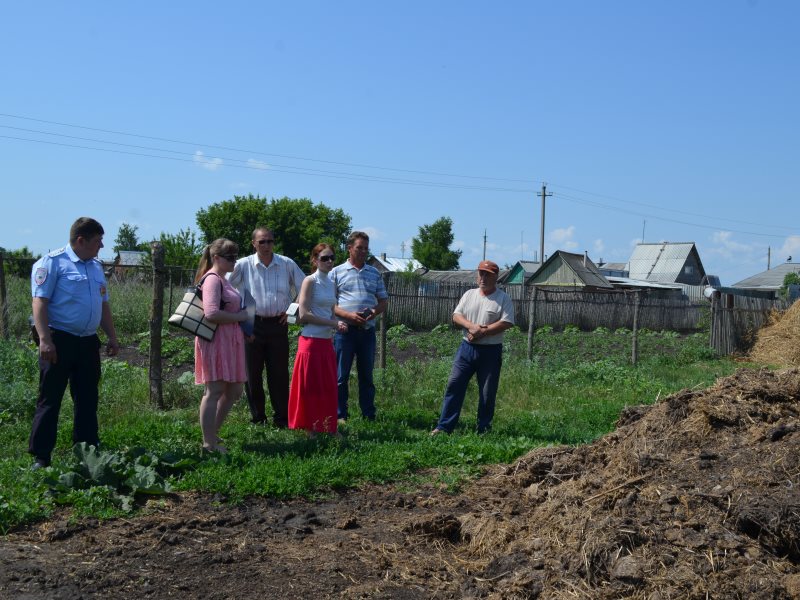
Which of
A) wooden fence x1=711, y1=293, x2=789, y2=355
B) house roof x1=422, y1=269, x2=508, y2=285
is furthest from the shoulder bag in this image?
house roof x1=422, y1=269, x2=508, y2=285

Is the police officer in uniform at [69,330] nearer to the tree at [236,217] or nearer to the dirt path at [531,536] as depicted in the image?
the dirt path at [531,536]

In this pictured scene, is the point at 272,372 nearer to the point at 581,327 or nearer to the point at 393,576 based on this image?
the point at 393,576

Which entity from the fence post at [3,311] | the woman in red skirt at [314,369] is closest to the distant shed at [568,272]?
the fence post at [3,311]

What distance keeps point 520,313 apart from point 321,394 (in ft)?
59.8

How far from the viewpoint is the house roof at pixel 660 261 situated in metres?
66.2

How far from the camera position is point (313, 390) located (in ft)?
22.9

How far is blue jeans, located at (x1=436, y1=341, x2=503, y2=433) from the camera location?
7.57 meters

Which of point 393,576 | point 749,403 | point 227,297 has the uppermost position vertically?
point 227,297

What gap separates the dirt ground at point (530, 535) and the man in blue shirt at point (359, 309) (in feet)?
8.03

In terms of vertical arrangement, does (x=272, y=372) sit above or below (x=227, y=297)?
below

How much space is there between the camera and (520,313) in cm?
2470

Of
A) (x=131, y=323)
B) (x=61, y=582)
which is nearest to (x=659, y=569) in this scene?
(x=61, y=582)

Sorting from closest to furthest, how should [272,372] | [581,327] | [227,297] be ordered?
[227,297] → [272,372] → [581,327]

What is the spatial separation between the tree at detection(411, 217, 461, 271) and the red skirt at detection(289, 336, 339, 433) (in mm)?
55868
